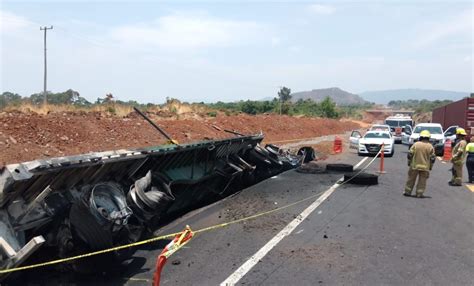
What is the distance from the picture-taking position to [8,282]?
17.7 feet

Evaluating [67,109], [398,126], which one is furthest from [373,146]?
[67,109]

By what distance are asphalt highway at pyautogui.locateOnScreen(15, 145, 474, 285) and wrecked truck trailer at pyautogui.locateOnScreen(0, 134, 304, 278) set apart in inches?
18.8

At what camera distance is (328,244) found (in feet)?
23.2

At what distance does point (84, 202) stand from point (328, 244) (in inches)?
143

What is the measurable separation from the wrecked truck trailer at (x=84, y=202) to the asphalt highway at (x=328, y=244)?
477 millimetres

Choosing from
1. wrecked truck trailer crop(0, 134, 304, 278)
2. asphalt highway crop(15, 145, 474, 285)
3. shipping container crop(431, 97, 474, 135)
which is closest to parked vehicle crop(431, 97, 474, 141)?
shipping container crop(431, 97, 474, 135)

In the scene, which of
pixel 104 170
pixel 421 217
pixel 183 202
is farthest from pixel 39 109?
pixel 421 217

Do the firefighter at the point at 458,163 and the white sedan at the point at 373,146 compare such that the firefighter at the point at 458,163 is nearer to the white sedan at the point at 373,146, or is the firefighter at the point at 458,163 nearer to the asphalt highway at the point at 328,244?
the asphalt highway at the point at 328,244

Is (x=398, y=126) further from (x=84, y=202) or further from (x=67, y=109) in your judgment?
(x=84, y=202)

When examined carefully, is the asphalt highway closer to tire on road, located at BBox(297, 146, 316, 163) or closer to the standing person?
the standing person

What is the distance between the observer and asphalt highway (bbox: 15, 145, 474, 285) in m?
5.70

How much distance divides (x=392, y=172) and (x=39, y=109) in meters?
17.4

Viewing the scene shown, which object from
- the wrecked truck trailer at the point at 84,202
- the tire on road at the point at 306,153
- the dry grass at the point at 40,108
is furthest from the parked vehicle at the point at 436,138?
the dry grass at the point at 40,108

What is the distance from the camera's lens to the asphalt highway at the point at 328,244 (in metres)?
5.70
